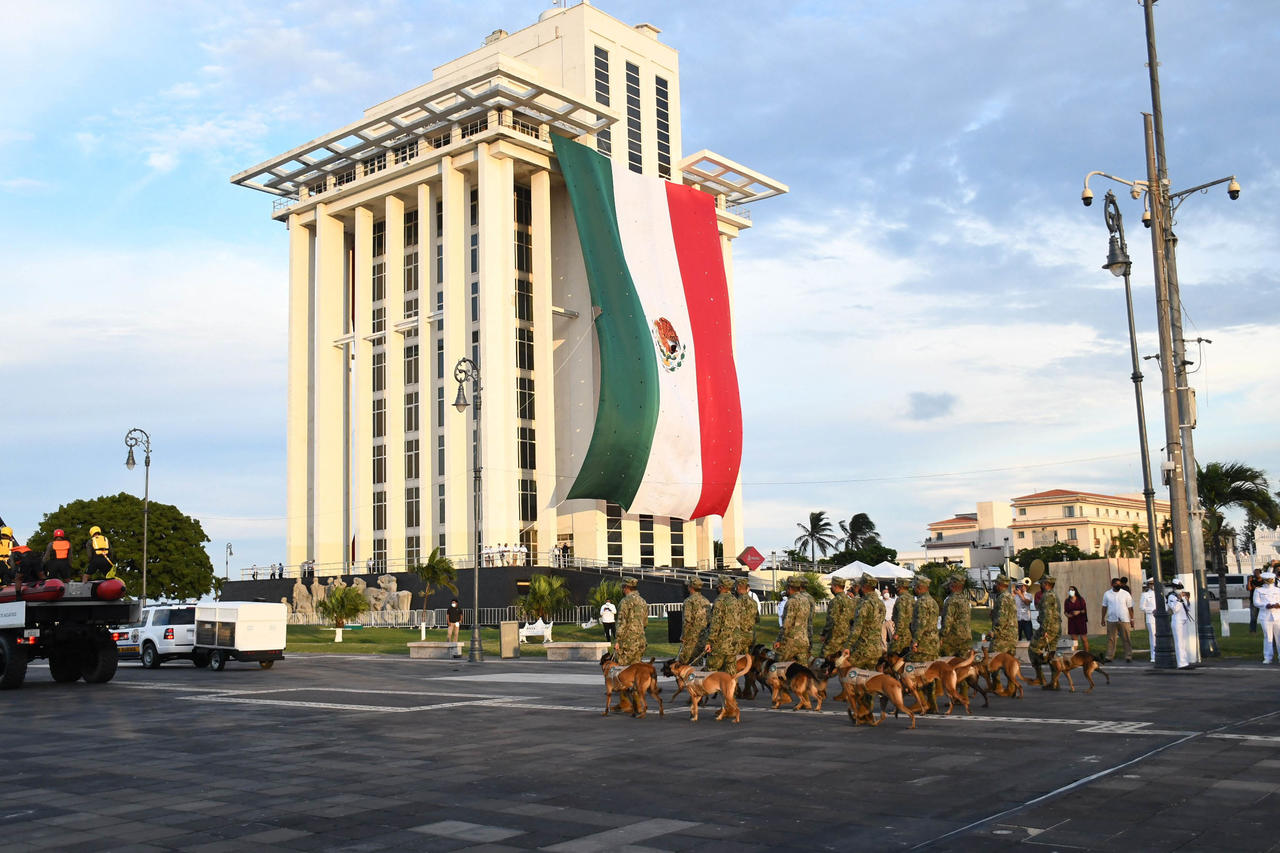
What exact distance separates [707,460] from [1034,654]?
4678 cm

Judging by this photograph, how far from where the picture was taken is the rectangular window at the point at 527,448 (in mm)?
63156

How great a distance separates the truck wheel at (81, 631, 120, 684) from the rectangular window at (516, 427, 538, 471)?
3940cm

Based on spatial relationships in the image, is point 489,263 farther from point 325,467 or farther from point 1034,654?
point 1034,654

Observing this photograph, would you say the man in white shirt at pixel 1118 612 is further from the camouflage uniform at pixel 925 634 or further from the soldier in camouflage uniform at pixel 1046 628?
the camouflage uniform at pixel 925 634

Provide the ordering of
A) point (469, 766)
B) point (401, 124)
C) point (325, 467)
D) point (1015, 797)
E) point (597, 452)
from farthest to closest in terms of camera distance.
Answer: point (325, 467) < point (401, 124) < point (597, 452) < point (469, 766) < point (1015, 797)

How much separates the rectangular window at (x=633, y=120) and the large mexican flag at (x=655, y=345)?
17.9 feet

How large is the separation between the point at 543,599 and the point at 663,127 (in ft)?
128

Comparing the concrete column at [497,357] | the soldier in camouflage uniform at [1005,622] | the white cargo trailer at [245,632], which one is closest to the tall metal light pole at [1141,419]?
the soldier in camouflage uniform at [1005,622]

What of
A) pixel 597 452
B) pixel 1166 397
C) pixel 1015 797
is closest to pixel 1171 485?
pixel 1166 397

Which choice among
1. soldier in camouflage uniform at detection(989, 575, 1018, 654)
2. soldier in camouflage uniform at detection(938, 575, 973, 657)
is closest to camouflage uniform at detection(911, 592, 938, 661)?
soldier in camouflage uniform at detection(938, 575, 973, 657)

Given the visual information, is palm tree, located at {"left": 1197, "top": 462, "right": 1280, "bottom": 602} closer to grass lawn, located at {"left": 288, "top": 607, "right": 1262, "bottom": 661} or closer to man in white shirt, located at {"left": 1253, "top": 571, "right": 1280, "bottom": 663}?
grass lawn, located at {"left": 288, "top": 607, "right": 1262, "bottom": 661}

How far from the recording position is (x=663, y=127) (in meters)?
73.3

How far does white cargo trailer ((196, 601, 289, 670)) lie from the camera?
27953 mm

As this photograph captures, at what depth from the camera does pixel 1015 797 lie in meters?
8.36
